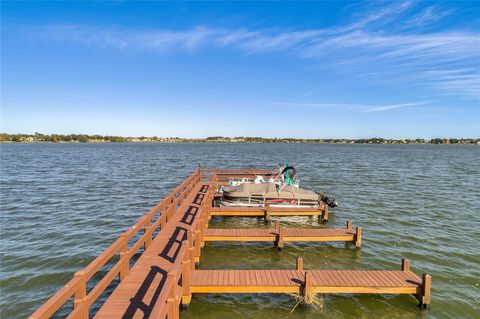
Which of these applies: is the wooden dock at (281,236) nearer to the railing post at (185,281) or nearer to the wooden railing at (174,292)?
the wooden railing at (174,292)

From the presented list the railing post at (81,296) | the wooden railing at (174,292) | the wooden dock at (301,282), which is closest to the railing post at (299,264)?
the wooden dock at (301,282)

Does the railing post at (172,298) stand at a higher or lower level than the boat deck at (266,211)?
higher

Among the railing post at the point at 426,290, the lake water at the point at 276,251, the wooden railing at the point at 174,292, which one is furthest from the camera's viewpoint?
the lake water at the point at 276,251

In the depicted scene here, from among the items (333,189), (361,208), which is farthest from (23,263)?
(333,189)

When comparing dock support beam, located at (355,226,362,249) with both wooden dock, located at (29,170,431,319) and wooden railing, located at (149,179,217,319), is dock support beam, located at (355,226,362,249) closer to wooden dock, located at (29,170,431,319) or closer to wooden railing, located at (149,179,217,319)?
wooden dock, located at (29,170,431,319)

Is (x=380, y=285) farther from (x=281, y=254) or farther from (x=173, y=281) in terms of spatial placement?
(x=173, y=281)

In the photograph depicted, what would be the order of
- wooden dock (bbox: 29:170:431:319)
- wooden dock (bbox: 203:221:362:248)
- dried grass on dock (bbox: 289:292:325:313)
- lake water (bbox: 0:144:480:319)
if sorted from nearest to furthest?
wooden dock (bbox: 29:170:431:319)
dried grass on dock (bbox: 289:292:325:313)
lake water (bbox: 0:144:480:319)
wooden dock (bbox: 203:221:362:248)

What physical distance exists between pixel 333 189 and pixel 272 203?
14.6m

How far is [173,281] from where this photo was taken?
21.2 ft

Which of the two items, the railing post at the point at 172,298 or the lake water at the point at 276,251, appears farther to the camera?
the lake water at the point at 276,251

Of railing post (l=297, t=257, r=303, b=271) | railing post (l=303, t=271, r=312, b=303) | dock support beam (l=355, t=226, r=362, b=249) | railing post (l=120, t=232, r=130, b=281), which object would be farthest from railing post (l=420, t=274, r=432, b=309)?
railing post (l=120, t=232, r=130, b=281)

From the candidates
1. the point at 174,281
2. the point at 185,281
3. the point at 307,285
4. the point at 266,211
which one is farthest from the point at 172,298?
the point at 266,211

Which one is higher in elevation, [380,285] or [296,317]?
[380,285]

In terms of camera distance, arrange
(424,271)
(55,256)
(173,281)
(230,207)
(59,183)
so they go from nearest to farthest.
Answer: (173,281)
(424,271)
(55,256)
(230,207)
(59,183)
